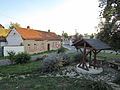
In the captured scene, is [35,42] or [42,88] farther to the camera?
[35,42]

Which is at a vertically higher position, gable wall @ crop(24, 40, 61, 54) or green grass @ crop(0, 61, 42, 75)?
gable wall @ crop(24, 40, 61, 54)

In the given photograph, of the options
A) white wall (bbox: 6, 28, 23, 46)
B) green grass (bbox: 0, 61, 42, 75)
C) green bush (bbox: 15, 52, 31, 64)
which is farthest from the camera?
white wall (bbox: 6, 28, 23, 46)

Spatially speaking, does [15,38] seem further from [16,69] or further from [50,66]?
[50,66]

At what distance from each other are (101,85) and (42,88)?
2675 mm

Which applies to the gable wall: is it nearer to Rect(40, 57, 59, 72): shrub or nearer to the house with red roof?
the house with red roof

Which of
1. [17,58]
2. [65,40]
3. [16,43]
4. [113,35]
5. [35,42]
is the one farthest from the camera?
[65,40]

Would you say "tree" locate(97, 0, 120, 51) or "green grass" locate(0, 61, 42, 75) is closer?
"green grass" locate(0, 61, 42, 75)

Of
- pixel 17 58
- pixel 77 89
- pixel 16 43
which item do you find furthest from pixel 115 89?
pixel 16 43

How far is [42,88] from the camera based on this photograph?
5.38 metres

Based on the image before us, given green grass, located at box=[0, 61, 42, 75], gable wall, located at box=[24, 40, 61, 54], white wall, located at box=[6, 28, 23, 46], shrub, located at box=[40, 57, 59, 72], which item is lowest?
green grass, located at box=[0, 61, 42, 75]

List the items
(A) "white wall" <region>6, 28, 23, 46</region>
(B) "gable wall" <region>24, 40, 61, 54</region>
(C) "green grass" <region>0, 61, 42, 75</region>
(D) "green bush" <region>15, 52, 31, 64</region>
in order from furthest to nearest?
(B) "gable wall" <region>24, 40, 61, 54</region>
(A) "white wall" <region>6, 28, 23, 46</region>
(D) "green bush" <region>15, 52, 31, 64</region>
(C) "green grass" <region>0, 61, 42, 75</region>

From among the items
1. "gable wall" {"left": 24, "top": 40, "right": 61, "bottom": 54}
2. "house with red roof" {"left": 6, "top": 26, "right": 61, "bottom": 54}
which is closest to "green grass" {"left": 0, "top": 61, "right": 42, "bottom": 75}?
"house with red roof" {"left": 6, "top": 26, "right": 61, "bottom": 54}

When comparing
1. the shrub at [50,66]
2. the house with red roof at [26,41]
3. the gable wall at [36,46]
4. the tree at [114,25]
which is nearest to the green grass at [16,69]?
the shrub at [50,66]

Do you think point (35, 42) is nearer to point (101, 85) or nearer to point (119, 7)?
point (119, 7)
